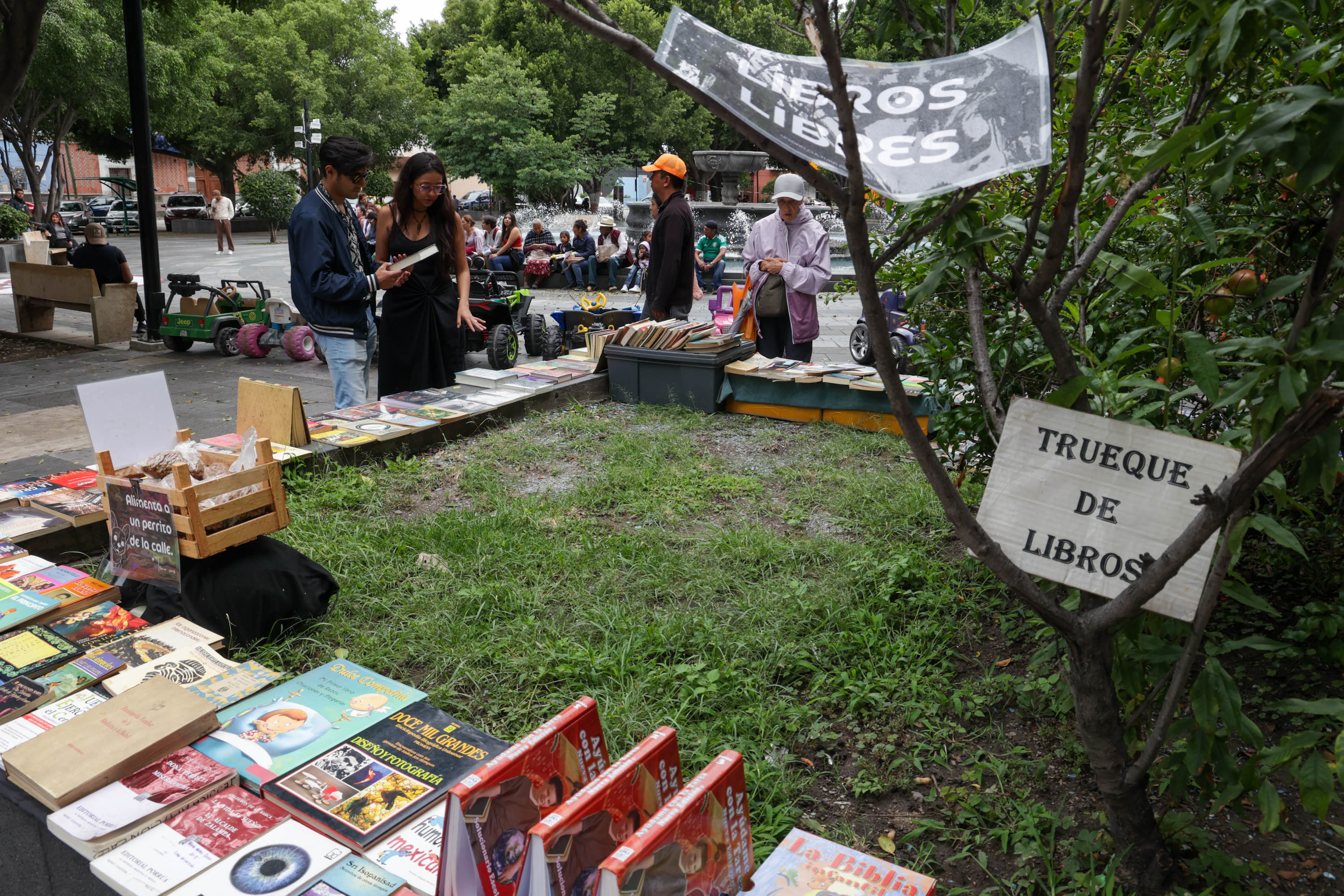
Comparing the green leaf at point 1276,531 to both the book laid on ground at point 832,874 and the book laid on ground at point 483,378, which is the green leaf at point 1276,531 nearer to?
the book laid on ground at point 832,874

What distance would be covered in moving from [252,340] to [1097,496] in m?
9.87

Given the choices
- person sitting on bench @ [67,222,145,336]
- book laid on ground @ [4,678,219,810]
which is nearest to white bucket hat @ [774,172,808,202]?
book laid on ground @ [4,678,219,810]

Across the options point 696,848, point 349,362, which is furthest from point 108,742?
point 349,362

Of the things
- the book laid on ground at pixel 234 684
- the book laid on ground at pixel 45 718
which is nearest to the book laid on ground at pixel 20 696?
the book laid on ground at pixel 45 718

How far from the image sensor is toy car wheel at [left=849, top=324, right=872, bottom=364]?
35.4 feet

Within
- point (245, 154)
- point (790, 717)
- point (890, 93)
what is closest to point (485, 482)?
point (790, 717)

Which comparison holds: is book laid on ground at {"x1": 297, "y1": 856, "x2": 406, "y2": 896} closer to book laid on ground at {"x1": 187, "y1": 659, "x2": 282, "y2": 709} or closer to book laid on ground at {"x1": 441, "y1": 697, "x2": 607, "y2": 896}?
book laid on ground at {"x1": 441, "y1": 697, "x2": 607, "y2": 896}

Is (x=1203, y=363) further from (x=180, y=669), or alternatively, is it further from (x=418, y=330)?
(x=418, y=330)

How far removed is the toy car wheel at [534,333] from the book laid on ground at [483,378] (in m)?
3.27

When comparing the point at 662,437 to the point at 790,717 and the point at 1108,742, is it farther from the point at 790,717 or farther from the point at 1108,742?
the point at 1108,742

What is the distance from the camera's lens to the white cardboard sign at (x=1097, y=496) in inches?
69.9

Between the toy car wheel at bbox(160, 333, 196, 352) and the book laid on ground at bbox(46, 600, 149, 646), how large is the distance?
8065mm

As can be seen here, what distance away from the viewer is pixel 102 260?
1147 centimetres

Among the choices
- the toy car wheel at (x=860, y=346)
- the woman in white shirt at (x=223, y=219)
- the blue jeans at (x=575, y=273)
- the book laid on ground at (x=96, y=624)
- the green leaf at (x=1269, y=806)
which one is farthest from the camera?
the woman in white shirt at (x=223, y=219)
